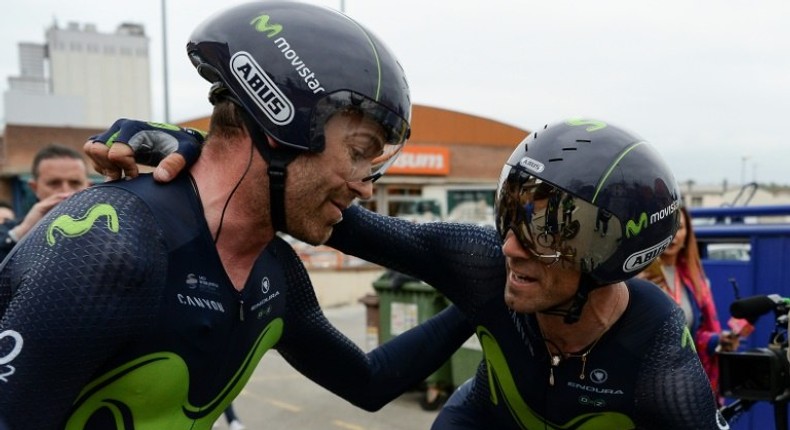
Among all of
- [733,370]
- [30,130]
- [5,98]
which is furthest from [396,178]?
[733,370]

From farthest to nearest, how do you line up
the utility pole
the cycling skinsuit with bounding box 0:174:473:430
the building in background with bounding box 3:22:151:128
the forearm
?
the building in background with bounding box 3:22:151:128
the utility pole
the forearm
the cycling skinsuit with bounding box 0:174:473:430

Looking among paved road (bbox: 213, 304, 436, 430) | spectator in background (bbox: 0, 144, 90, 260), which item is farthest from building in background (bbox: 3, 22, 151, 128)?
spectator in background (bbox: 0, 144, 90, 260)

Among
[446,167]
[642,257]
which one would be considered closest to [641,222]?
[642,257]

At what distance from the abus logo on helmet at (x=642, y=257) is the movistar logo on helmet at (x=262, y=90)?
3.64 ft

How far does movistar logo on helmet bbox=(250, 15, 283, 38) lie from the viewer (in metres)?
1.72

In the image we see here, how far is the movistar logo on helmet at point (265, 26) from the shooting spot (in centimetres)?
172

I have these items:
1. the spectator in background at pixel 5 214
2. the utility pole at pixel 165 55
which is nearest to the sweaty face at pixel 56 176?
the spectator in background at pixel 5 214

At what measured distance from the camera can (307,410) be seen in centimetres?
731

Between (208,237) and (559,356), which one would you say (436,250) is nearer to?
(559,356)

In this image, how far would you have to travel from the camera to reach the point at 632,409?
1.95 meters

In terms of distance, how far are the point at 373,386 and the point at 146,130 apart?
1.16 meters

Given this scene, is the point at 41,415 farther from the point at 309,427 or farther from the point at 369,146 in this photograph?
the point at 309,427

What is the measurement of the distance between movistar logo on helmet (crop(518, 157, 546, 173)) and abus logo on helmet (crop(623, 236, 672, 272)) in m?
0.39

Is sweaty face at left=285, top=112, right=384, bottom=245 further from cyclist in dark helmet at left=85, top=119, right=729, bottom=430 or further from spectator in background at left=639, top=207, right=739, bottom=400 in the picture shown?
spectator in background at left=639, top=207, right=739, bottom=400
